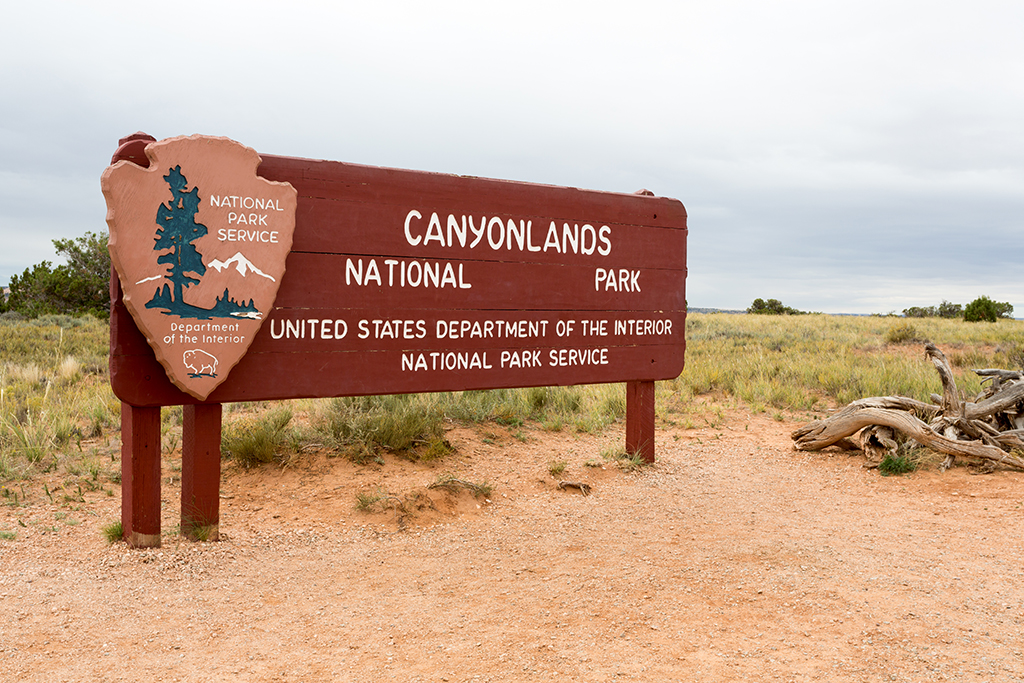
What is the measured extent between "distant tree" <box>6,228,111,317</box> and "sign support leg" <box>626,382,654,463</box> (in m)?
22.8

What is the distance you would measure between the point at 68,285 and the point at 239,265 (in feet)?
81.6

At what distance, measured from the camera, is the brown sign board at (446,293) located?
15.5 ft

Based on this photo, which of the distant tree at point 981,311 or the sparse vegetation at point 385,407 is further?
the distant tree at point 981,311

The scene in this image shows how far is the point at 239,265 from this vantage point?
4398 mm

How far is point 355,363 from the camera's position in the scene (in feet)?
16.5

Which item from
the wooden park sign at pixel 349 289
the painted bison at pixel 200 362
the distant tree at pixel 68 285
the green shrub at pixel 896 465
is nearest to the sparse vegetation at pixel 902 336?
the green shrub at pixel 896 465

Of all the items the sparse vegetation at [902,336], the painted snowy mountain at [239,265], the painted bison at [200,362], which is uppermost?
the painted snowy mountain at [239,265]

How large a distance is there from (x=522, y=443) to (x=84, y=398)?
5505mm

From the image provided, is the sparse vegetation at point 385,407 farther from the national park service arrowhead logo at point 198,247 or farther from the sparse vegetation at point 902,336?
the sparse vegetation at point 902,336

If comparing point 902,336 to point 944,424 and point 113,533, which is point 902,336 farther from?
point 113,533

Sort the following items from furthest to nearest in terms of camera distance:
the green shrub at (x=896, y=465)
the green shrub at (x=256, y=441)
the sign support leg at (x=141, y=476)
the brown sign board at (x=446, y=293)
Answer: the green shrub at (x=896, y=465) < the green shrub at (x=256, y=441) < the brown sign board at (x=446, y=293) < the sign support leg at (x=141, y=476)

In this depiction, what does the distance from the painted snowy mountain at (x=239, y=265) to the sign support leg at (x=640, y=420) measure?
3595 millimetres

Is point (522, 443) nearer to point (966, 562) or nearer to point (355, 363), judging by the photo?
point (355, 363)

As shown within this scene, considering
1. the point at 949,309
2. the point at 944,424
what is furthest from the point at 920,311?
the point at 944,424
